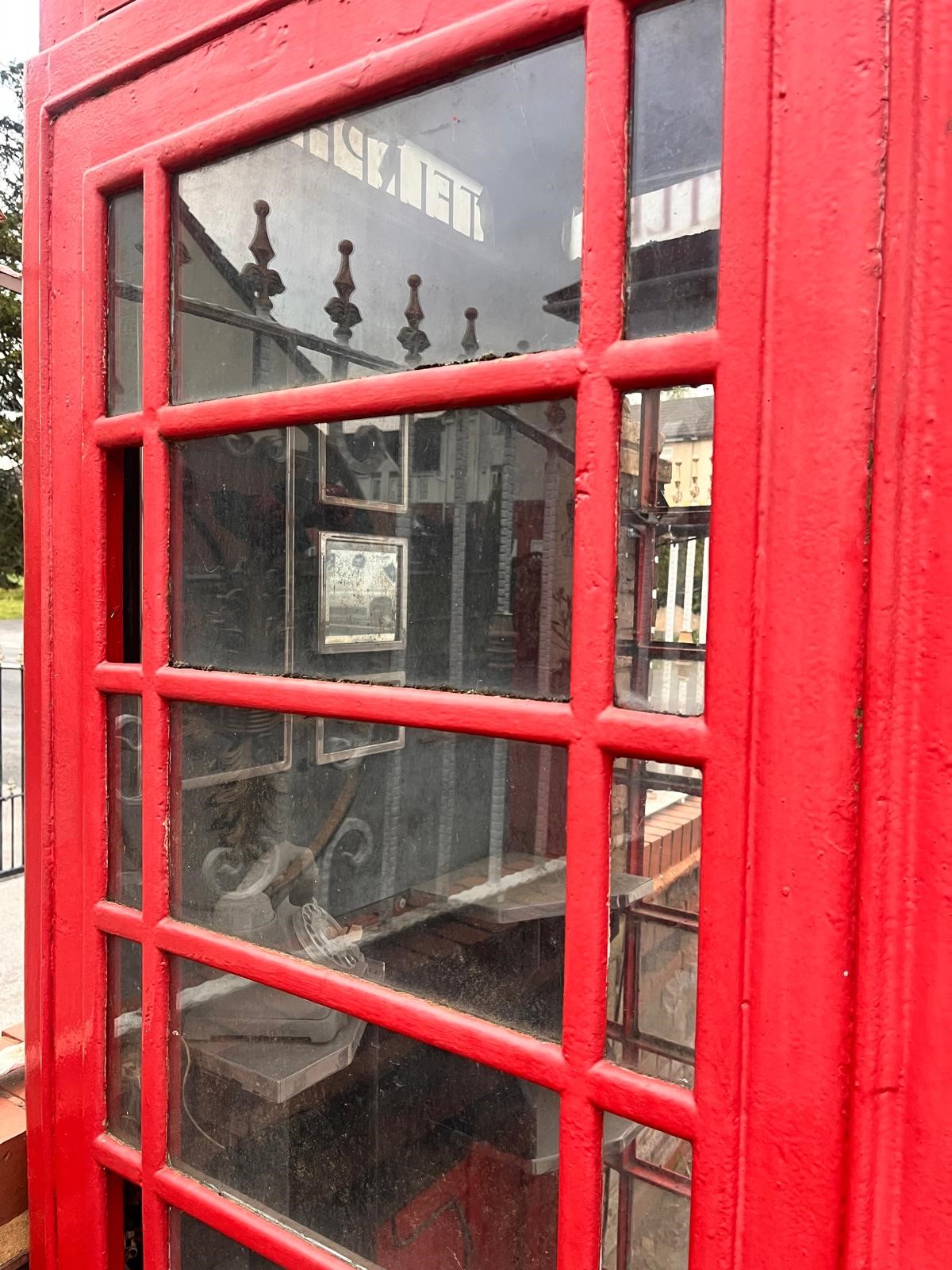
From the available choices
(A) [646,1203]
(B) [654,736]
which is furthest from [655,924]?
(A) [646,1203]

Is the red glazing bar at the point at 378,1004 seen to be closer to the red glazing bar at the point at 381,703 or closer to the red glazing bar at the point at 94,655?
the red glazing bar at the point at 94,655

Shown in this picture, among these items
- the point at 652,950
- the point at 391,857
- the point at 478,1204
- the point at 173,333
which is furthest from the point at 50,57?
the point at 478,1204

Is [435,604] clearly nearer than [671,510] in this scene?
No

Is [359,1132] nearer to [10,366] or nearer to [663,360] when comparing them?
[663,360]

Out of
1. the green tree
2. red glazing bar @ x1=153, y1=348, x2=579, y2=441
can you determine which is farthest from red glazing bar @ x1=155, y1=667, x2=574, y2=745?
the green tree

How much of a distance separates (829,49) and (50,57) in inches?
47.9

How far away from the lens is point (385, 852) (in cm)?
110

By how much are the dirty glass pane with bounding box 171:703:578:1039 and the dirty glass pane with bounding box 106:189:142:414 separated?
0.49 meters

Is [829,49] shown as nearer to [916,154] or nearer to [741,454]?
[916,154]

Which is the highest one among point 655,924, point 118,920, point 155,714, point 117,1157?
point 155,714

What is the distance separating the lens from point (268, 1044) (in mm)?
1182

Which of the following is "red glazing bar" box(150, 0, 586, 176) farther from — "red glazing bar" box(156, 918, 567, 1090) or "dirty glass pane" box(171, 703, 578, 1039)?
"red glazing bar" box(156, 918, 567, 1090)

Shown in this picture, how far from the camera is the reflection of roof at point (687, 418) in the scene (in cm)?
81

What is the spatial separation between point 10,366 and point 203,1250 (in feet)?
52.3
